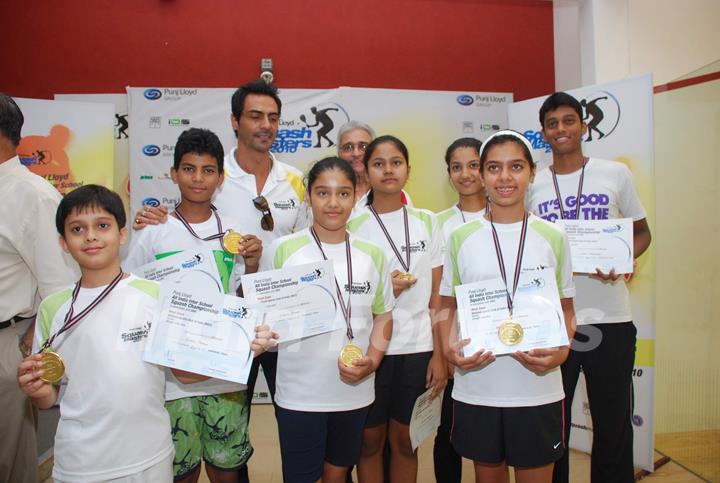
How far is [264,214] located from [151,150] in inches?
113

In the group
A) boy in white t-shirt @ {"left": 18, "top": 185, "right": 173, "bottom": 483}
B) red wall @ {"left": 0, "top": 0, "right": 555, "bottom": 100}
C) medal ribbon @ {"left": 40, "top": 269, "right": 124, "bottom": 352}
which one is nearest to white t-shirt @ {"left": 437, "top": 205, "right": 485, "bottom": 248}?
boy in white t-shirt @ {"left": 18, "top": 185, "right": 173, "bottom": 483}

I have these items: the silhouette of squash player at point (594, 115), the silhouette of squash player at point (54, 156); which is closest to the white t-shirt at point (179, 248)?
the silhouette of squash player at point (54, 156)

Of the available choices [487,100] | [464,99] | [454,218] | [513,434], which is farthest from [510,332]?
[487,100]

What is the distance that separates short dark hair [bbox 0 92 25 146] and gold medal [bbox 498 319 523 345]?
2133mm

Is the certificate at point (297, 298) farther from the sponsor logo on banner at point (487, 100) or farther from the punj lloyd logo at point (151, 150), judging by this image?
the sponsor logo on banner at point (487, 100)

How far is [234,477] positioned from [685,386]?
3.11 meters

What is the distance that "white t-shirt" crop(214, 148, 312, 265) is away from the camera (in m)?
2.66

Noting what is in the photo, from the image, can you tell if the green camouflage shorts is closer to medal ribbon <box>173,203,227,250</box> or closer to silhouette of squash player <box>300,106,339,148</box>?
medal ribbon <box>173,203,227,250</box>

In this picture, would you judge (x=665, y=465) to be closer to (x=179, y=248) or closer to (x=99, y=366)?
(x=179, y=248)

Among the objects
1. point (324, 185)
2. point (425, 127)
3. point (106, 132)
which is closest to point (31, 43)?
point (106, 132)

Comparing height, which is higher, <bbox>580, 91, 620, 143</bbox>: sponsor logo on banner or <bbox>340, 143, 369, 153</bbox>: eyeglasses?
<bbox>580, 91, 620, 143</bbox>: sponsor logo on banner

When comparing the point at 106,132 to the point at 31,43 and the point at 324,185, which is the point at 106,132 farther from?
the point at 324,185

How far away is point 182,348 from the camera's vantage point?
6.17ft

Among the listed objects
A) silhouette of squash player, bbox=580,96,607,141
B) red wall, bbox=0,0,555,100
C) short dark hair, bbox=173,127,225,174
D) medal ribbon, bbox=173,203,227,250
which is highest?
red wall, bbox=0,0,555,100
